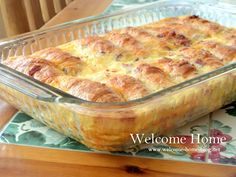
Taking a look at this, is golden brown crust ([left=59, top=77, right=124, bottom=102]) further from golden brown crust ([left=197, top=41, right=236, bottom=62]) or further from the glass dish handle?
golden brown crust ([left=197, top=41, right=236, bottom=62])

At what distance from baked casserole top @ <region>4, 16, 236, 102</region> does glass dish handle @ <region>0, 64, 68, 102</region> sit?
7 cm

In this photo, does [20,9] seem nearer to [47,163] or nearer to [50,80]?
[50,80]

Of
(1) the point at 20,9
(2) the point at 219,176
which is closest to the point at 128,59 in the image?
(2) the point at 219,176

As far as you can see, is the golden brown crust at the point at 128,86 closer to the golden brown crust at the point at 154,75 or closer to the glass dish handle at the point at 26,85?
the golden brown crust at the point at 154,75

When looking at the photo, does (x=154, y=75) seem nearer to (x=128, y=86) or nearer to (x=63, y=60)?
(x=128, y=86)

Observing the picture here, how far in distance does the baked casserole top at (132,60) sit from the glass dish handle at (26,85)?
2.7 inches

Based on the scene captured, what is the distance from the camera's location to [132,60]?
898 mm

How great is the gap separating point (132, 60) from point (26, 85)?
273 millimetres

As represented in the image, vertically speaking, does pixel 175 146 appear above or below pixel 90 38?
below

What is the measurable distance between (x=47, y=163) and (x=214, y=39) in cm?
52

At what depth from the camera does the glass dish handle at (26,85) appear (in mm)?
663

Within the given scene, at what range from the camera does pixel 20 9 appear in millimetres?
1520

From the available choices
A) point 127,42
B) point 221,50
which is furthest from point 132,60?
point 221,50

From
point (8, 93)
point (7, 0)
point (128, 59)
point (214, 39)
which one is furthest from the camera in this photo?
point (7, 0)
